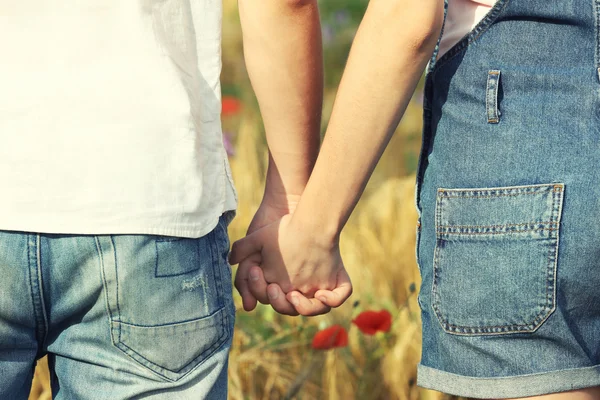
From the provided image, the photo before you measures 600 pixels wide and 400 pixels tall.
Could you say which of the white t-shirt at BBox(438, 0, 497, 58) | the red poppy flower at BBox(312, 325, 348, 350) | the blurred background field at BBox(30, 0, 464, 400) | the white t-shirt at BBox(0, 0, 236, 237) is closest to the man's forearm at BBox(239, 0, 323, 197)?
the white t-shirt at BBox(438, 0, 497, 58)

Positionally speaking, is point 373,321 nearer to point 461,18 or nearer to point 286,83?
point 286,83

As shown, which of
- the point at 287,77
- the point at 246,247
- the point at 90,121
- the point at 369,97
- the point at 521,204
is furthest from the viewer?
the point at 246,247

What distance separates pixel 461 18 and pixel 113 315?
67 centimetres

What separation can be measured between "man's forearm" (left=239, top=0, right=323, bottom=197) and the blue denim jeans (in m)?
0.40

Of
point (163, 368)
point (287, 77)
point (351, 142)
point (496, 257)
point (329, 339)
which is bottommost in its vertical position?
point (329, 339)

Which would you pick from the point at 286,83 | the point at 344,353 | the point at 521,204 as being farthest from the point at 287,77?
the point at 344,353

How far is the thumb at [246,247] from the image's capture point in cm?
160

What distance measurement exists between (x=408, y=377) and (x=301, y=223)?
961mm

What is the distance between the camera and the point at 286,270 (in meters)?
1.56

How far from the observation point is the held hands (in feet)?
4.99

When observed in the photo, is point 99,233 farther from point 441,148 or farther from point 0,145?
point 441,148

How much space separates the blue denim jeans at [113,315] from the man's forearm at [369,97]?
0.91ft

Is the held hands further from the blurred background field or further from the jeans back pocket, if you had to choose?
the blurred background field

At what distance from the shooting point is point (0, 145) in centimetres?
103
